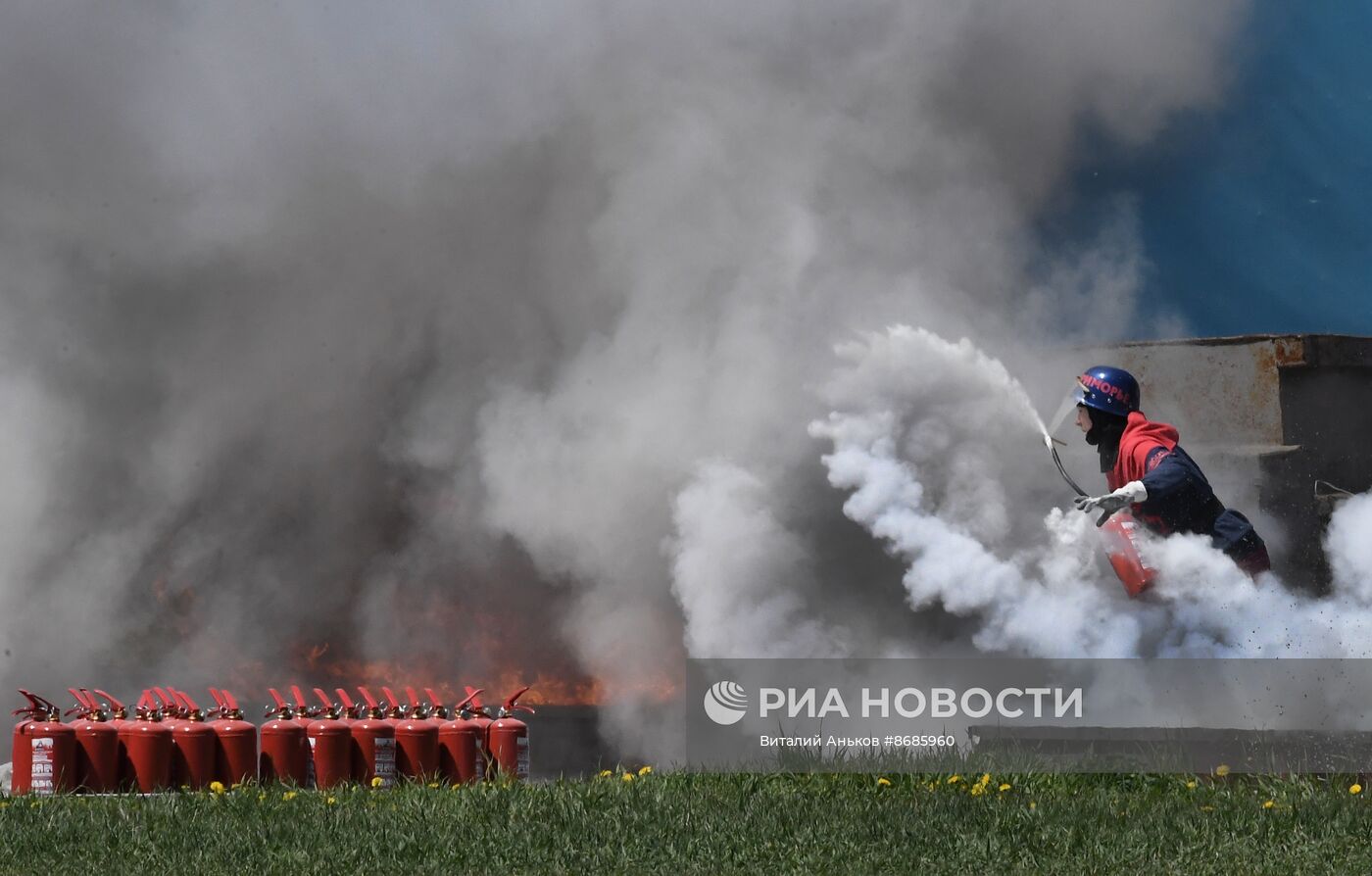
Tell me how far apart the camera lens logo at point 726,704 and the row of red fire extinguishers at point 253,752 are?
113 cm

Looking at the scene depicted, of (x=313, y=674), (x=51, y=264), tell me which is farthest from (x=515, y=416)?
(x=51, y=264)

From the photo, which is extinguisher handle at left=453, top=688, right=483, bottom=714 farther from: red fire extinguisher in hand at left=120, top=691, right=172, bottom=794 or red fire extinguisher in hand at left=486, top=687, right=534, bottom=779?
red fire extinguisher in hand at left=120, top=691, right=172, bottom=794

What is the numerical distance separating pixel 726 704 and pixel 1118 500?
261 cm

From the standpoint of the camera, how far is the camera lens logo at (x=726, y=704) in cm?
970

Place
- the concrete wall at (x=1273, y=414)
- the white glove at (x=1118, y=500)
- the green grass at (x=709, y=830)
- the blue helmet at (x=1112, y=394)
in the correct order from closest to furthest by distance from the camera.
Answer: the green grass at (x=709, y=830) < the white glove at (x=1118, y=500) < the concrete wall at (x=1273, y=414) < the blue helmet at (x=1112, y=394)

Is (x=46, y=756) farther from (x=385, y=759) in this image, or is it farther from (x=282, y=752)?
(x=385, y=759)

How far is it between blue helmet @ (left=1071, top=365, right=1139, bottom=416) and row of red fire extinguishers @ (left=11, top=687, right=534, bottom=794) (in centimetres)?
394

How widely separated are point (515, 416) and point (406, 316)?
1287 millimetres

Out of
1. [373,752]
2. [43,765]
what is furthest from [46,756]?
[373,752]

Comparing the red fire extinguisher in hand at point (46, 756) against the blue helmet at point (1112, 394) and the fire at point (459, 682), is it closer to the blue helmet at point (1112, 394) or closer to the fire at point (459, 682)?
A: the fire at point (459, 682)

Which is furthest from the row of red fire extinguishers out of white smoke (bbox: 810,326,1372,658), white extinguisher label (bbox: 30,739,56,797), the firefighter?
the firefighter

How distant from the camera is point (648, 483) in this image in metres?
11.4

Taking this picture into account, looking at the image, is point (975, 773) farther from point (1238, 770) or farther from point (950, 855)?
point (950, 855)

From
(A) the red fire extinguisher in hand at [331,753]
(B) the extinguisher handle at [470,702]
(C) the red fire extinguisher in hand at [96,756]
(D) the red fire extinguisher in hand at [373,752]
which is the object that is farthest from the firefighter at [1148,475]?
(C) the red fire extinguisher in hand at [96,756]
